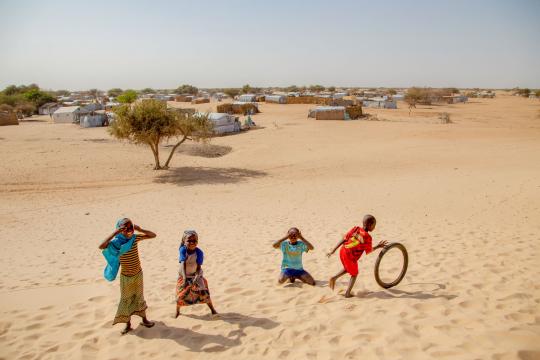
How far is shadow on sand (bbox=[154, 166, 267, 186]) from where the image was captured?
60.8 ft

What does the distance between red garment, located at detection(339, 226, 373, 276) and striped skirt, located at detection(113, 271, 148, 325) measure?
3.10m

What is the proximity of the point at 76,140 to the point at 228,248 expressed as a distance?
84.0ft

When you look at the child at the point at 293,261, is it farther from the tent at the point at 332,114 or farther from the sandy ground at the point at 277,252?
the tent at the point at 332,114

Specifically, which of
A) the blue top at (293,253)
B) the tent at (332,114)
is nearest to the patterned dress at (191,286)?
the blue top at (293,253)

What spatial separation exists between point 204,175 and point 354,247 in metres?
15.2

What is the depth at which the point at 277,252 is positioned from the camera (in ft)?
27.3

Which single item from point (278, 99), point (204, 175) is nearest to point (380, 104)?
point (278, 99)

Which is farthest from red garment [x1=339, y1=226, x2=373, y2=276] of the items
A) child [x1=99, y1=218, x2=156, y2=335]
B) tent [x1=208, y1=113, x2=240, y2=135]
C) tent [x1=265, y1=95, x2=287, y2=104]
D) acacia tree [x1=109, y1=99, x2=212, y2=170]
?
Answer: tent [x1=265, y1=95, x2=287, y2=104]

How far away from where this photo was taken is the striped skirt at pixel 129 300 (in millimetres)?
4918

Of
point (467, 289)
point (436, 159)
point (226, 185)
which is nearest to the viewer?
point (467, 289)

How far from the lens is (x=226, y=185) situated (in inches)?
695

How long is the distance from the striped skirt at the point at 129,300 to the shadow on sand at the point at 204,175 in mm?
13252

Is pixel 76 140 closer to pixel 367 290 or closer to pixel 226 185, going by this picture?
pixel 226 185

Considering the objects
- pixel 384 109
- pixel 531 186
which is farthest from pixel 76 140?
pixel 384 109
